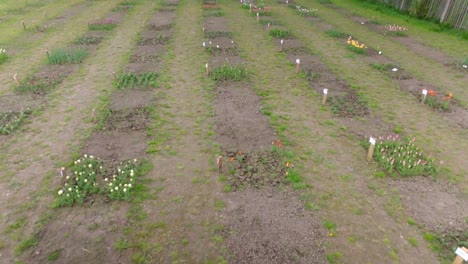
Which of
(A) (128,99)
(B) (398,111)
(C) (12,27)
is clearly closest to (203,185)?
(A) (128,99)

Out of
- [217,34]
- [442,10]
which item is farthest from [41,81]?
[442,10]

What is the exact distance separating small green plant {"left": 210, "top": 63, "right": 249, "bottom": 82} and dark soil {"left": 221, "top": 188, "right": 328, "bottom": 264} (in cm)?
652

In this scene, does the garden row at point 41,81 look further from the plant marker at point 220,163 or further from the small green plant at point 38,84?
the plant marker at point 220,163

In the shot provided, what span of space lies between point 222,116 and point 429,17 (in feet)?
63.0

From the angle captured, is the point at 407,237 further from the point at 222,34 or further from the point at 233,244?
the point at 222,34

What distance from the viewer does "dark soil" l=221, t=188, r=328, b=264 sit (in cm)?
574

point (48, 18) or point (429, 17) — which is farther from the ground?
point (429, 17)

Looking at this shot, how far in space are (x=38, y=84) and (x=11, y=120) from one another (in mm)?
2649

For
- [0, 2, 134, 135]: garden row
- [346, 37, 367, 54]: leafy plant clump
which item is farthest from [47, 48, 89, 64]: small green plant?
[346, 37, 367, 54]: leafy plant clump

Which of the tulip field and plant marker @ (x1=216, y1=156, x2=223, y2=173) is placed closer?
the tulip field

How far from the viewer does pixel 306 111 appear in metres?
→ 10.6

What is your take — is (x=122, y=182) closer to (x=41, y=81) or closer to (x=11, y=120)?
(x=11, y=120)

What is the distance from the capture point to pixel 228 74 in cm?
1277

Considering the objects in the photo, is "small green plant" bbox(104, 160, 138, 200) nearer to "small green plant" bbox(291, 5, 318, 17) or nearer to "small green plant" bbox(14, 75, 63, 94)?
"small green plant" bbox(14, 75, 63, 94)
